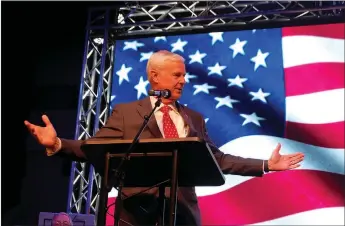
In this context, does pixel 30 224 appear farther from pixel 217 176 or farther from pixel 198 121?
pixel 217 176

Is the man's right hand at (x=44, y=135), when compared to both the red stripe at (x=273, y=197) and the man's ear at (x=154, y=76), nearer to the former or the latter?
the man's ear at (x=154, y=76)

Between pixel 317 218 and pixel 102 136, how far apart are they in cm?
281

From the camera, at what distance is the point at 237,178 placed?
518 cm

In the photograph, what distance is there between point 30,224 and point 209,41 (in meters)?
2.70

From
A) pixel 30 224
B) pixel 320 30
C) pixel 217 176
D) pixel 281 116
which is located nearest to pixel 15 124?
pixel 30 224

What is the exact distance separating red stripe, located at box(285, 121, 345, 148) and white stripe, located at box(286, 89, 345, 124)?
0.15 ft

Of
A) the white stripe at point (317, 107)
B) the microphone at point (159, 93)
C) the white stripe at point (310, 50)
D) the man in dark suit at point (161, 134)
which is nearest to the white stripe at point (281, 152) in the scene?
the white stripe at point (317, 107)

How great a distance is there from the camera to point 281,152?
5.05 m

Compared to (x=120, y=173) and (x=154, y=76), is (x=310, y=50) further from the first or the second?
(x=120, y=173)

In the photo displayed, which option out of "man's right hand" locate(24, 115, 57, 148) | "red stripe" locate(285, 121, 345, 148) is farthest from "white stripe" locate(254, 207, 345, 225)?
"man's right hand" locate(24, 115, 57, 148)

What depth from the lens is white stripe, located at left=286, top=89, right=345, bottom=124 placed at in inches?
198

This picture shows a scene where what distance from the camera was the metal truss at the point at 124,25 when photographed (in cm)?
546

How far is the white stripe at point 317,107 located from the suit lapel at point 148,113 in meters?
2.66

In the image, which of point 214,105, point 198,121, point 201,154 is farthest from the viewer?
point 214,105
